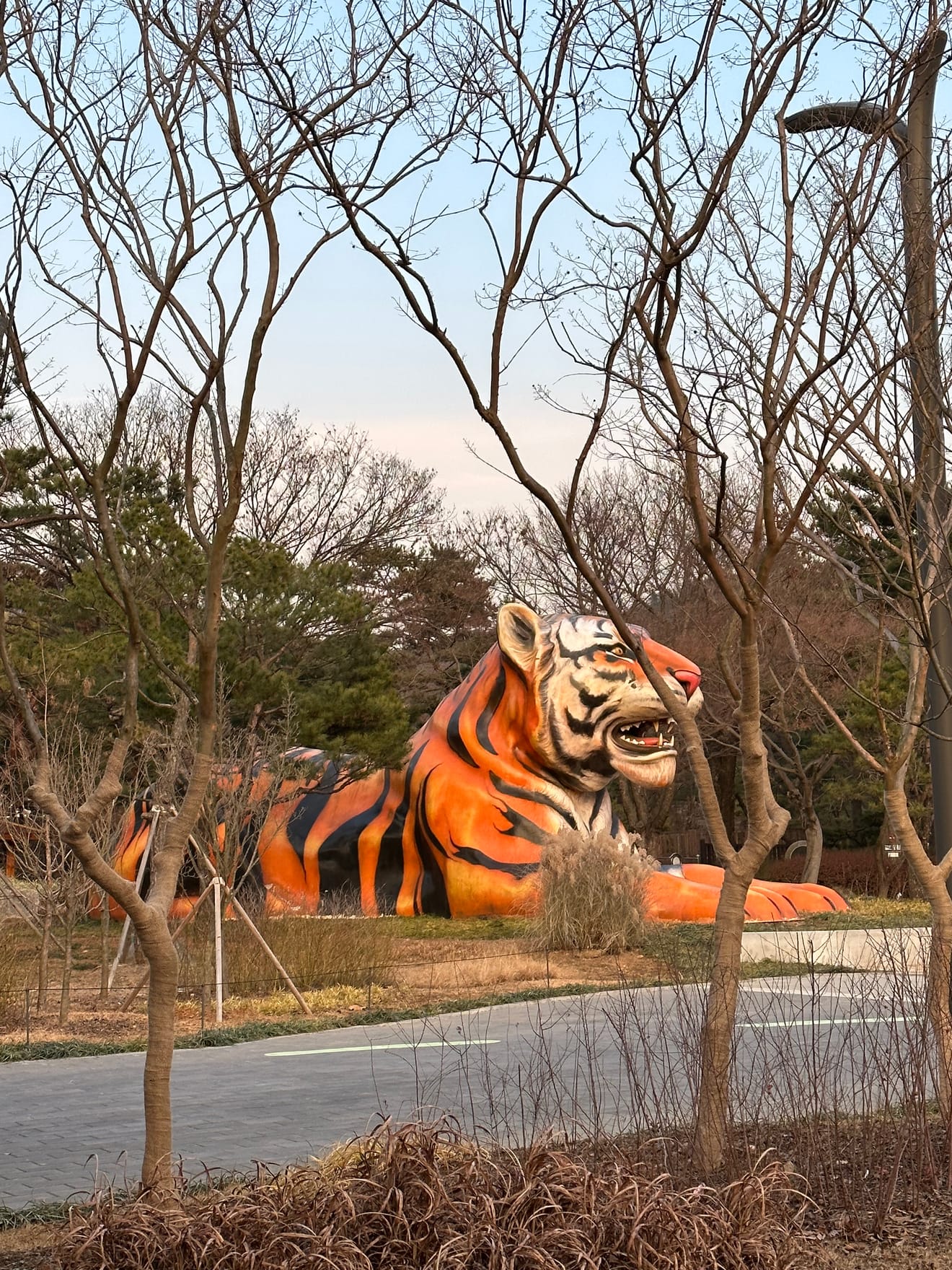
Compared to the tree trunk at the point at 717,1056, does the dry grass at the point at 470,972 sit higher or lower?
lower

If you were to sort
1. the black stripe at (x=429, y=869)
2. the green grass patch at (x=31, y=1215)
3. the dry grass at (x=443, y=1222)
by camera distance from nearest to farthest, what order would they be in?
the dry grass at (x=443, y=1222), the green grass patch at (x=31, y=1215), the black stripe at (x=429, y=869)

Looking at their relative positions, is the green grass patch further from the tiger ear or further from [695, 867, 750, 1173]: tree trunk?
the tiger ear

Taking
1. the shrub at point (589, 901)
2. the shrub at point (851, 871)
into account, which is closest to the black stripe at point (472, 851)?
the shrub at point (589, 901)

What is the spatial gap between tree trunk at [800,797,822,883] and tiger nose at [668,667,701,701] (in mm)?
11495

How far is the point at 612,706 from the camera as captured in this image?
57.5 ft

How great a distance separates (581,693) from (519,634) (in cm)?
105

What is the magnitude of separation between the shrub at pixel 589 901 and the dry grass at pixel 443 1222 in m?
9.33

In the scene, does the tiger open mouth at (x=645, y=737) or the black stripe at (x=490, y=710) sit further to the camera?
the black stripe at (x=490, y=710)

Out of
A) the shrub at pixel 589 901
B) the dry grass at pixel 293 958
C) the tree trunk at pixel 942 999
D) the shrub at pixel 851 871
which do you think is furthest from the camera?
the shrub at pixel 851 871

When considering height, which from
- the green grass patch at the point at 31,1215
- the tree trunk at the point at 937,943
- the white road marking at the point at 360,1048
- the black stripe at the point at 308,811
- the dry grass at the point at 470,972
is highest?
the black stripe at the point at 308,811

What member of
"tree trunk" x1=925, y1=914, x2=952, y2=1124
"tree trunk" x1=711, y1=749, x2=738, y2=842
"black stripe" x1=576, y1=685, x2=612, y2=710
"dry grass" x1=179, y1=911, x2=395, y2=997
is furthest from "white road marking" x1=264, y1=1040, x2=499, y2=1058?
"tree trunk" x1=711, y1=749, x2=738, y2=842

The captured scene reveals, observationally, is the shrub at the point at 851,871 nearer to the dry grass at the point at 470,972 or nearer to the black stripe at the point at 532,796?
the black stripe at the point at 532,796

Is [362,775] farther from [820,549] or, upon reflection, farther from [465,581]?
[465,581]

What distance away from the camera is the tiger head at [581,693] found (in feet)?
57.3
